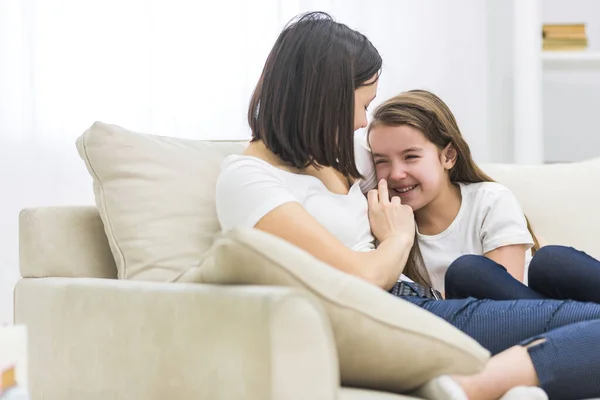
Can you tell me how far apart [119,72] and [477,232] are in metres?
1.27

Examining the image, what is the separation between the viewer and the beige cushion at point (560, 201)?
2131mm

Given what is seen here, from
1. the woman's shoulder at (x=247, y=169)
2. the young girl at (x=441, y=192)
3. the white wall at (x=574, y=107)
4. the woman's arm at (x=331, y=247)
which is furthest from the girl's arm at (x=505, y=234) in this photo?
the white wall at (x=574, y=107)

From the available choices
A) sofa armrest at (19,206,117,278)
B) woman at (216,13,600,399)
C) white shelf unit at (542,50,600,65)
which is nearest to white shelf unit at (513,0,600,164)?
white shelf unit at (542,50,600,65)

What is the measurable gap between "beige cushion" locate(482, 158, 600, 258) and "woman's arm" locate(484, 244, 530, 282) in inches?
11.0

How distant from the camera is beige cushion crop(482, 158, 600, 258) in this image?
2.13 m

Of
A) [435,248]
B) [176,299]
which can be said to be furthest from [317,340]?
[435,248]

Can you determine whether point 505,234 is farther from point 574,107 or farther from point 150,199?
point 574,107

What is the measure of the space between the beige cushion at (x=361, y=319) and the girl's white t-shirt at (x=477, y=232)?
78 centimetres

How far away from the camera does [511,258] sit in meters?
1.88

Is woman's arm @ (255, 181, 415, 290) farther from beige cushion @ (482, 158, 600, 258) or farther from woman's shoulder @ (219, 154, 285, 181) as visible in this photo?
beige cushion @ (482, 158, 600, 258)

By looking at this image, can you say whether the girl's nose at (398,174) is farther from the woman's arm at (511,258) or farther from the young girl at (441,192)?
the woman's arm at (511,258)

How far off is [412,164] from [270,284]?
0.91 metres

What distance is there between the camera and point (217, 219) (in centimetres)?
168

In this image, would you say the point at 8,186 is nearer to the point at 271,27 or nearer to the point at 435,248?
the point at 271,27
